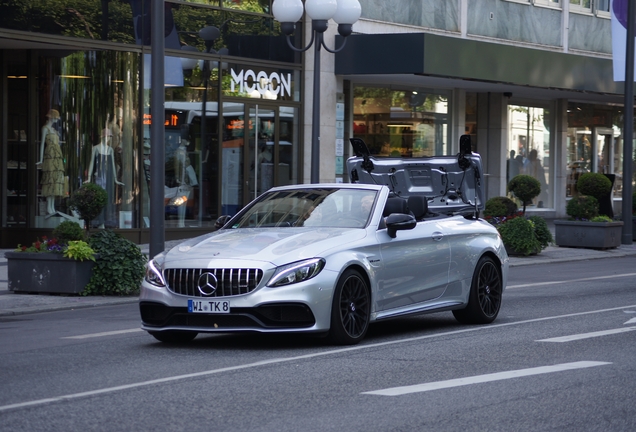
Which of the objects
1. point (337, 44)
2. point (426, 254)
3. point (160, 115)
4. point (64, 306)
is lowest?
point (64, 306)

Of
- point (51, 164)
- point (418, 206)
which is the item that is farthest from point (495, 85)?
point (418, 206)

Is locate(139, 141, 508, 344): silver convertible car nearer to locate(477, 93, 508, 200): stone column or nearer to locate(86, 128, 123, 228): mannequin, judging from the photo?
locate(86, 128, 123, 228): mannequin

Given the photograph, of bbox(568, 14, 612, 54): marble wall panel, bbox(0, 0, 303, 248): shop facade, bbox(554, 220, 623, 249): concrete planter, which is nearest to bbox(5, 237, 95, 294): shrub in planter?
bbox(0, 0, 303, 248): shop facade

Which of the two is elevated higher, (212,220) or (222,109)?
(222,109)

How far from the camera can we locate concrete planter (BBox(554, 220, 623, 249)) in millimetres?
24578

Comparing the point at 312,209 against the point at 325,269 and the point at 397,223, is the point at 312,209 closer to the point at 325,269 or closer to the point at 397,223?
the point at 397,223

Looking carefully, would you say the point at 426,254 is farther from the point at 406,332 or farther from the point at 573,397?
the point at 573,397

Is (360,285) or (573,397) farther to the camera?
(360,285)

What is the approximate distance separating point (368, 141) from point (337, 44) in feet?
10.6

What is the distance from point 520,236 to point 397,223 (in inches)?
494

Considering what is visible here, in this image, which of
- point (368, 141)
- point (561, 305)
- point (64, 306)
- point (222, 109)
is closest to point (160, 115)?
point (64, 306)

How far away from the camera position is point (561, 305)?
13.5 metres

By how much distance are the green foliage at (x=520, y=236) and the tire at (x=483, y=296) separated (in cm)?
1063

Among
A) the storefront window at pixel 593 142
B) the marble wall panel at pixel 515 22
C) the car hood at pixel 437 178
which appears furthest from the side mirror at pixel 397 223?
the storefront window at pixel 593 142
